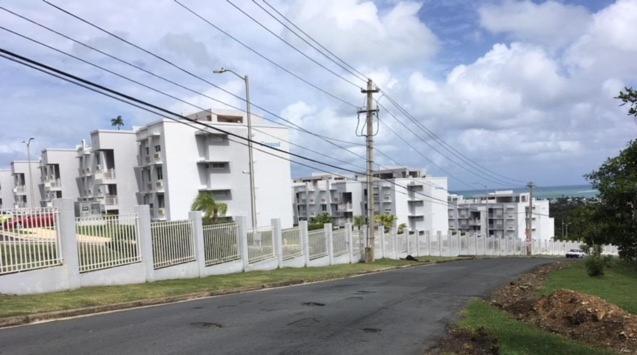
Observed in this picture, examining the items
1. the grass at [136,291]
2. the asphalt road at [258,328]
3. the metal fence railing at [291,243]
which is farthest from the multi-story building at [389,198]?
the asphalt road at [258,328]

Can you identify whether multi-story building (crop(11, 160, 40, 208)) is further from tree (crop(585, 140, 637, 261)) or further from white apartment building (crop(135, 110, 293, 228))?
tree (crop(585, 140, 637, 261))

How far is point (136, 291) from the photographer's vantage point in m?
14.8

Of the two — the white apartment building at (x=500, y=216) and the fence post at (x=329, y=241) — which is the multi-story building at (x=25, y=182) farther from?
the white apartment building at (x=500, y=216)

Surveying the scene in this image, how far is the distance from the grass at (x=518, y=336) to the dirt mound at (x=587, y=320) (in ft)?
1.38

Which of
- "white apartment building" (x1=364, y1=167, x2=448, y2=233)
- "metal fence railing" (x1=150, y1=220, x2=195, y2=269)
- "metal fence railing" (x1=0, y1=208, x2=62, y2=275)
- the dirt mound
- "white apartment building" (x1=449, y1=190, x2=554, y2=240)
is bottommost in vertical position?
"white apartment building" (x1=449, y1=190, x2=554, y2=240)

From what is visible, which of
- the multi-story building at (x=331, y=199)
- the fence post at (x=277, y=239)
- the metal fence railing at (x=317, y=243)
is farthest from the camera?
the multi-story building at (x=331, y=199)

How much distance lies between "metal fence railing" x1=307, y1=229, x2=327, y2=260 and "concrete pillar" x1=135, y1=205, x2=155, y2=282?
1201 cm

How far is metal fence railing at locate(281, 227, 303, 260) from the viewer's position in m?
26.3

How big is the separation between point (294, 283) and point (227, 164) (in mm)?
39029

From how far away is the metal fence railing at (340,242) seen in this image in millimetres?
32312

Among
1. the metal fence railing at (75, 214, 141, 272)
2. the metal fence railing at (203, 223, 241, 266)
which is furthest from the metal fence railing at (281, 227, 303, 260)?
the metal fence railing at (75, 214, 141, 272)

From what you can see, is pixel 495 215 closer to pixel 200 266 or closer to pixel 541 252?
pixel 541 252

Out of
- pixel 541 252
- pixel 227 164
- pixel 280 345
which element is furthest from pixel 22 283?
pixel 541 252

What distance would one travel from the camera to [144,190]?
60.3 meters
